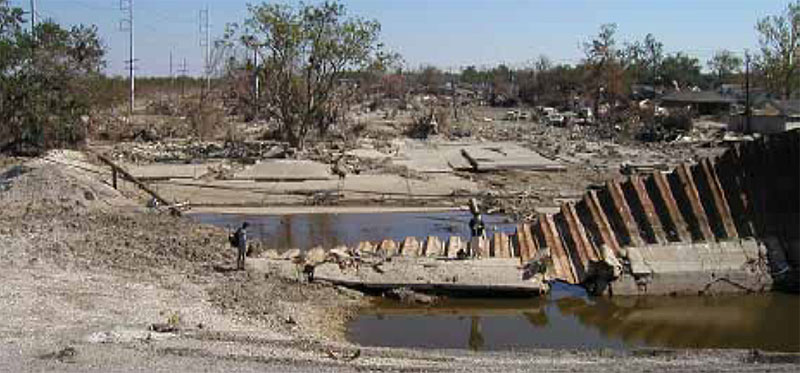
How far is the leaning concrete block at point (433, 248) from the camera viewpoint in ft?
53.1

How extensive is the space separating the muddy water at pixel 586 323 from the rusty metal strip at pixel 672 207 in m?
1.50

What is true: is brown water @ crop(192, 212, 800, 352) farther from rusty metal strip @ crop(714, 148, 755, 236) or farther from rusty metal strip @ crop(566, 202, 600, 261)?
rusty metal strip @ crop(714, 148, 755, 236)

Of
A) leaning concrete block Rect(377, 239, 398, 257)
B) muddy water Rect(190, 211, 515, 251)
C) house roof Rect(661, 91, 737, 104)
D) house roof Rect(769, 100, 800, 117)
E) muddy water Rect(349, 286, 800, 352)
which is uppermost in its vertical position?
house roof Rect(661, 91, 737, 104)

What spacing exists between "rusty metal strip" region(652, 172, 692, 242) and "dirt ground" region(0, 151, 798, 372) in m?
5.73

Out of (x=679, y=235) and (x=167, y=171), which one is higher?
(x=679, y=235)

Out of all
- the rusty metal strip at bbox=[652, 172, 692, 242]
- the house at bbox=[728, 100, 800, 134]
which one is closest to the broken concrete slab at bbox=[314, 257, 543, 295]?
the rusty metal strip at bbox=[652, 172, 692, 242]

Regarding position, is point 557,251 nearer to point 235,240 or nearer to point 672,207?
point 672,207

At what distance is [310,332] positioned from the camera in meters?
12.3

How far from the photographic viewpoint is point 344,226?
22.2 meters

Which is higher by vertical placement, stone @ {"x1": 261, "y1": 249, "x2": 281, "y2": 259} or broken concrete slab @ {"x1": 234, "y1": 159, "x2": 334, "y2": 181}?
broken concrete slab @ {"x1": 234, "y1": 159, "x2": 334, "y2": 181}

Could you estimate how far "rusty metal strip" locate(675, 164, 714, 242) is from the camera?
16609 millimetres

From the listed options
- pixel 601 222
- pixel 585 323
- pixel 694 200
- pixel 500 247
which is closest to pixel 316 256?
pixel 500 247

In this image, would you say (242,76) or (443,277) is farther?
(242,76)

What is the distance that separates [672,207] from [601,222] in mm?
1330
